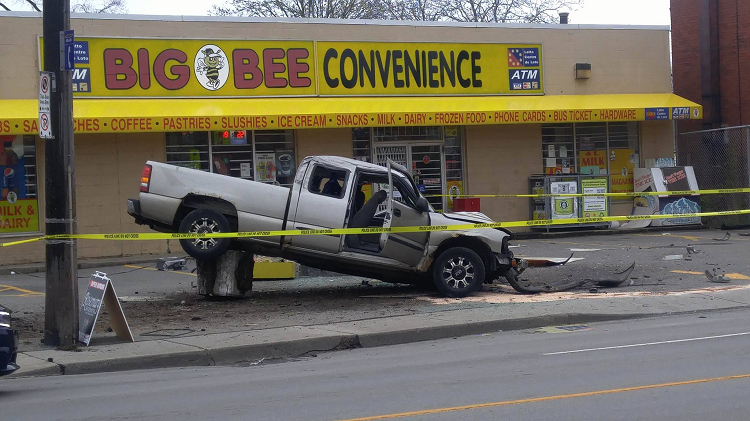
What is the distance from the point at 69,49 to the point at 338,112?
36.6 ft

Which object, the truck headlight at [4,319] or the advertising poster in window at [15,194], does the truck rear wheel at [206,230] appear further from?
the advertising poster in window at [15,194]

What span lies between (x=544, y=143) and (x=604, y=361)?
1596cm

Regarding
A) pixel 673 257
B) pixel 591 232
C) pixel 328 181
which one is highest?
pixel 328 181

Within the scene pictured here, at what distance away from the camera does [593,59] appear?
79.9 feet

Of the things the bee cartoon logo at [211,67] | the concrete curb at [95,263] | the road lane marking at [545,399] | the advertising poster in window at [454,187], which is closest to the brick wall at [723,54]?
the advertising poster in window at [454,187]

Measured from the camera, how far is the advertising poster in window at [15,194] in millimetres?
19391

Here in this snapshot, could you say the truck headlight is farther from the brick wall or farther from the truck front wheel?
the brick wall

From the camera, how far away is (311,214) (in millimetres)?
12633

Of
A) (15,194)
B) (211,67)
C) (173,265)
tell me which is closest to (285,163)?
(211,67)

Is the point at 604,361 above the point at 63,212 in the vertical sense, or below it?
below

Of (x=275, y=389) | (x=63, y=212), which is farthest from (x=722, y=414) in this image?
(x=63, y=212)

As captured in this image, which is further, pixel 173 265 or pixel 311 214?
pixel 173 265

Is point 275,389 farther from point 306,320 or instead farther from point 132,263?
point 132,263

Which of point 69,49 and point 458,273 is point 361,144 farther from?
point 69,49
